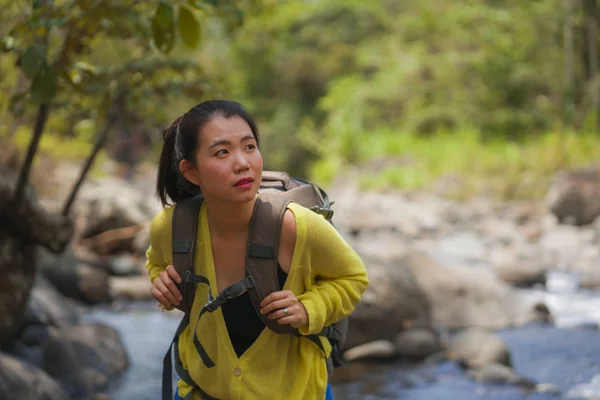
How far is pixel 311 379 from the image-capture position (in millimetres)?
1989

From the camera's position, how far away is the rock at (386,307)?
19.0 feet

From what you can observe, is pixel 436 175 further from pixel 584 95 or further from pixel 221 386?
pixel 221 386

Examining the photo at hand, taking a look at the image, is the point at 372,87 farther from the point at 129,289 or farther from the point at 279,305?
the point at 279,305

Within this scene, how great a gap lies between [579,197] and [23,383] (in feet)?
30.8

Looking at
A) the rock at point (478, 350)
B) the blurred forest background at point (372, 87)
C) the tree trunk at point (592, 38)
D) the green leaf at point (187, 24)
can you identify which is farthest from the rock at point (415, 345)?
the tree trunk at point (592, 38)

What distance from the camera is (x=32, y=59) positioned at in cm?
222

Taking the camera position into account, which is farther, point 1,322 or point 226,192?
point 1,322

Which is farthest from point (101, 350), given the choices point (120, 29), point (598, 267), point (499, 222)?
point (499, 222)

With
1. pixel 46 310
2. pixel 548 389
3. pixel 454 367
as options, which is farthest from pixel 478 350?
pixel 46 310

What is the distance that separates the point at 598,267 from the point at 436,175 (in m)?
7.40

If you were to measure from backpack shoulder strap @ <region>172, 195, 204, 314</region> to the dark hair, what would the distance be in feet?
0.23

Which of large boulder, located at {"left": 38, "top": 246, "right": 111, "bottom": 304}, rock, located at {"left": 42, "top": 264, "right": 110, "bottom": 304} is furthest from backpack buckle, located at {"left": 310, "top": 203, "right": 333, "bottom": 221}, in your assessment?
rock, located at {"left": 42, "top": 264, "right": 110, "bottom": 304}

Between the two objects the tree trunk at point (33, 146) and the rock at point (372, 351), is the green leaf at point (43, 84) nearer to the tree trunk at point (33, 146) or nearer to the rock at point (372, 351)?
the tree trunk at point (33, 146)

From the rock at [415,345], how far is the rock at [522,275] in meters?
3.02
